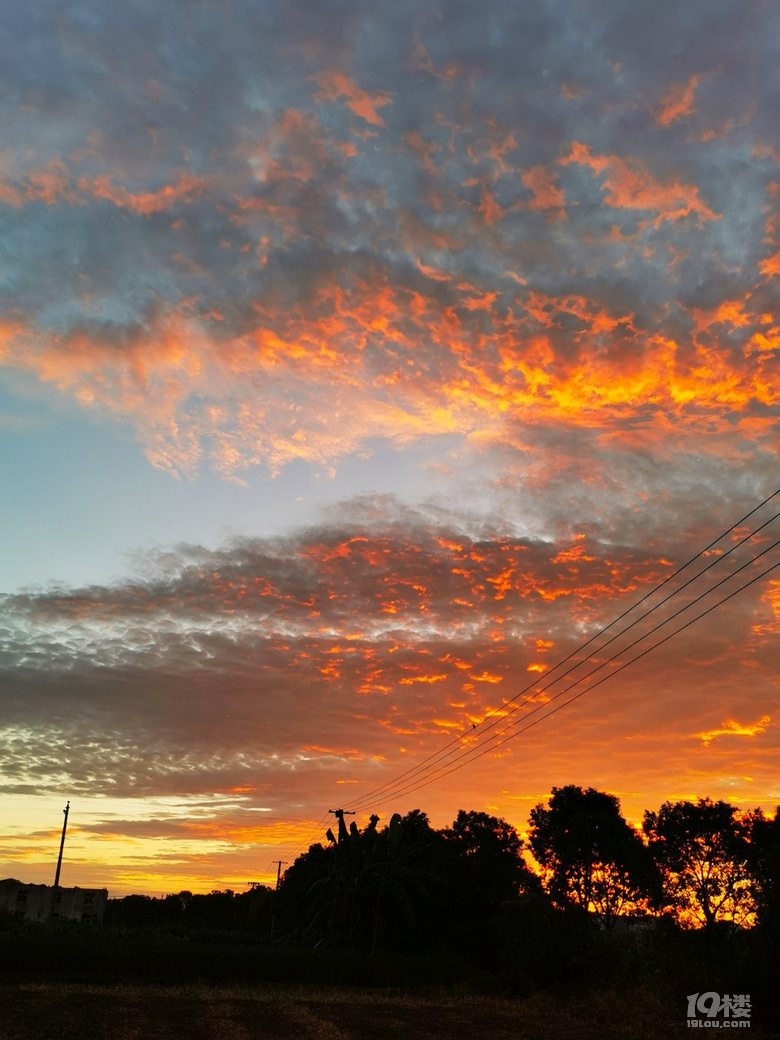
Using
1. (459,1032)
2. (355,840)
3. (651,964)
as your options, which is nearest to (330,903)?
(355,840)

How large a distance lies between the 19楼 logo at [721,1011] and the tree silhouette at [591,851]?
31395mm

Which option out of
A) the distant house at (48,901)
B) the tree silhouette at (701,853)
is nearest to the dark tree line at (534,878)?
the tree silhouette at (701,853)

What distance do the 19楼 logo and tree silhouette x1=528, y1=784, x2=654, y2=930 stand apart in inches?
1236

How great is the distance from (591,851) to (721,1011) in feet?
124

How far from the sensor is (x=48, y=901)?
10981 centimetres

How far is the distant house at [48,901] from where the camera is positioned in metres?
107

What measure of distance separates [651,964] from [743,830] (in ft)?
70.2

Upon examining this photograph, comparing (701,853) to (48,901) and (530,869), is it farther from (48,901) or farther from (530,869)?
(48,901)

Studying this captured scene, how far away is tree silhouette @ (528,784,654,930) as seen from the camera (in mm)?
59594

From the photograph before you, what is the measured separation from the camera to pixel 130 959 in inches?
1551

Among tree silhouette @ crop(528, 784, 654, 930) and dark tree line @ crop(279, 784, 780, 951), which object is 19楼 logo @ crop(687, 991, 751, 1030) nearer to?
dark tree line @ crop(279, 784, 780, 951)

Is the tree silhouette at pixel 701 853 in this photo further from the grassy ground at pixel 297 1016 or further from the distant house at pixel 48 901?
the distant house at pixel 48 901

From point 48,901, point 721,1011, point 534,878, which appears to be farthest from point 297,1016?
A: point 48,901

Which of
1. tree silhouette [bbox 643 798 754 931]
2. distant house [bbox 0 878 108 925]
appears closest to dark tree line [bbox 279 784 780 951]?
tree silhouette [bbox 643 798 754 931]
